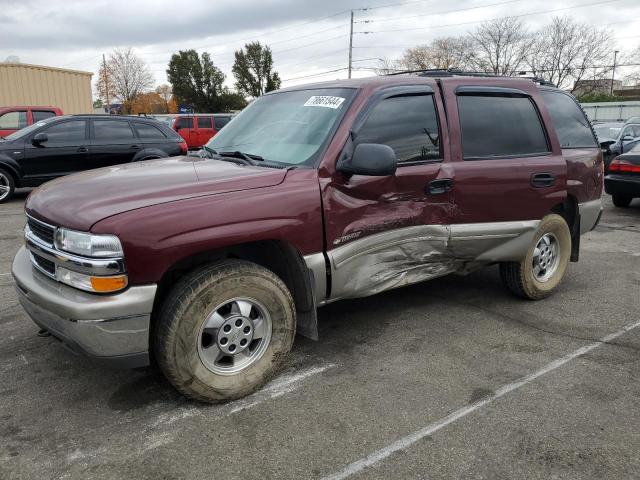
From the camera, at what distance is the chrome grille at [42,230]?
2.81 meters

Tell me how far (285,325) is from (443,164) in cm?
165

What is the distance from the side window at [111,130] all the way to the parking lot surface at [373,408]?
7021 mm

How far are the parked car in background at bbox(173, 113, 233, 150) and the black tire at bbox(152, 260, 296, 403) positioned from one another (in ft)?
74.1

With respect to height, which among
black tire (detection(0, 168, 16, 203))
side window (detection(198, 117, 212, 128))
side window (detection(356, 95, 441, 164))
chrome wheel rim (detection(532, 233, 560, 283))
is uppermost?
side window (detection(198, 117, 212, 128))

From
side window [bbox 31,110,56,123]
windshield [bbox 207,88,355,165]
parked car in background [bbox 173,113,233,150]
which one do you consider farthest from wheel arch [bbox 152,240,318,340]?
parked car in background [bbox 173,113,233,150]

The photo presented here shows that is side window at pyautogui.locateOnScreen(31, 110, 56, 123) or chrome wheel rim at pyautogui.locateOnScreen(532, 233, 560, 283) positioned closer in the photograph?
chrome wheel rim at pyautogui.locateOnScreen(532, 233, 560, 283)

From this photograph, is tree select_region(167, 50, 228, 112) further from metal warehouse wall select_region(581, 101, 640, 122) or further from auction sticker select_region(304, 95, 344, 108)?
auction sticker select_region(304, 95, 344, 108)

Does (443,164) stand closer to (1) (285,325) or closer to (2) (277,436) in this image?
(1) (285,325)

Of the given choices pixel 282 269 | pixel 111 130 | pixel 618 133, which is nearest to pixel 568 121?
pixel 282 269

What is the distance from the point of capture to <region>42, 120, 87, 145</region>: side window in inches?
401

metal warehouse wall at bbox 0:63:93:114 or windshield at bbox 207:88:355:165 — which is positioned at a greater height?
metal warehouse wall at bbox 0:63:93:114

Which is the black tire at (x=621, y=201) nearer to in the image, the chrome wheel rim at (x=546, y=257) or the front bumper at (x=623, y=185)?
the front bumper at (x=623, y=185)

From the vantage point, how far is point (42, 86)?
20750 millimetres

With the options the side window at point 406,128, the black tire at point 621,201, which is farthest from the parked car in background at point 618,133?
the side window at point 406,128
